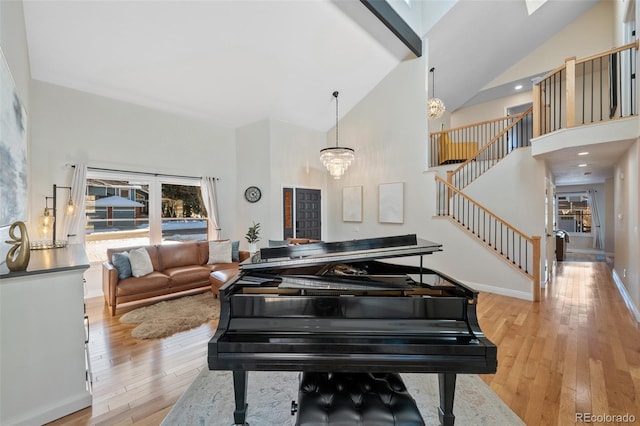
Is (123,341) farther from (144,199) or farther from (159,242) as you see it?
(144,199)

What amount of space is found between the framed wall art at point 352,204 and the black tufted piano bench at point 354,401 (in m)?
5.25

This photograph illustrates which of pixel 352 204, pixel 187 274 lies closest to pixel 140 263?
pixel 187 274

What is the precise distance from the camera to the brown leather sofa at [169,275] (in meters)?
3.51

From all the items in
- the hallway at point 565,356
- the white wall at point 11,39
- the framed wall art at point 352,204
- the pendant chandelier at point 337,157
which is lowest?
the hallway at point 565,356

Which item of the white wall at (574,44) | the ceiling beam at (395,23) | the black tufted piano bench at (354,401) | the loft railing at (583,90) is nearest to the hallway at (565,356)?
the black tufted piano bench at (354,401)

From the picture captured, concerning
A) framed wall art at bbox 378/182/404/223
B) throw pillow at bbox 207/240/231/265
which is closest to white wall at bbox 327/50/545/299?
Answer: framed wall art at bbox 378/182/404/223

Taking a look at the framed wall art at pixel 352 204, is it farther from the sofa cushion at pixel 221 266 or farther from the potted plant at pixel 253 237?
the sofa cushion at pixel 221 266

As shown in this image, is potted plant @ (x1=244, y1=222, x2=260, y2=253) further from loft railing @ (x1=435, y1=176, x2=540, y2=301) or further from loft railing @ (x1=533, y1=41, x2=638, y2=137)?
loft railing @ (x1=533, y1=41, x2=638, y2=137)

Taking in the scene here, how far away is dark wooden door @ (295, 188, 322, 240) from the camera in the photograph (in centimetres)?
646

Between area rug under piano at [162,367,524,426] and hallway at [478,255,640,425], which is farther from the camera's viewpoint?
hallway at [478,255,640,425]

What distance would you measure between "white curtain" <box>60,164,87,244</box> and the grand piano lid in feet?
12.8

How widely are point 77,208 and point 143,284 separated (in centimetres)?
174

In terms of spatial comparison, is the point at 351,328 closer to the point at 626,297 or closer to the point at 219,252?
the point at 219,252

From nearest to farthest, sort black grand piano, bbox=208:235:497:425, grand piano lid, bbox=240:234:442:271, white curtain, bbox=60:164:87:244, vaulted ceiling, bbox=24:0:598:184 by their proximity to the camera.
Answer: black grand piano, bbox=208:235:497:425 → grand piano lid, bbox=240:234:442:271 → vaulted ceiling, bbox=24:0:598:184 → white curtain, bbox=60:164:87:244
